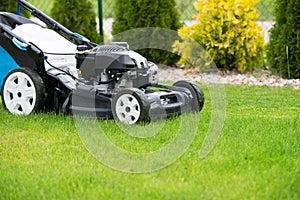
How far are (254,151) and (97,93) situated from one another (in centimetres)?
160

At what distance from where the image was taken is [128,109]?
16.6ft

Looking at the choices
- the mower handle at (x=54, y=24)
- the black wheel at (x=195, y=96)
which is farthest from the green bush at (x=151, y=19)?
the black wheel at (x=195, y=96)

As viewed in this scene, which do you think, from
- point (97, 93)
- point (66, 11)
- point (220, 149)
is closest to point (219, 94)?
point (97, 93)

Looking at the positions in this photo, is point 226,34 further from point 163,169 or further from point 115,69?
point 163,169

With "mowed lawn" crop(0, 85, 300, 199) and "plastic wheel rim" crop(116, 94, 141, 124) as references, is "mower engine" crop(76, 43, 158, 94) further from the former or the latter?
"mowed lawn" crop(0, 85, 300, 199)

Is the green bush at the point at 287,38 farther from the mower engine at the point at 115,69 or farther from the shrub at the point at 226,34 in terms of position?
the mower engine at the point at 115,69

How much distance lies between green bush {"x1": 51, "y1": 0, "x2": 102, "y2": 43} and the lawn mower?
3480 mm

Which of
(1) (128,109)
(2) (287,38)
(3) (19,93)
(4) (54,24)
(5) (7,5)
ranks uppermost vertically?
(5) (7,5)

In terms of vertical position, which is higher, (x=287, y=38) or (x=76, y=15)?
(x=76, y=15)

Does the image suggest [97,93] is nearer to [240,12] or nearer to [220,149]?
[220,149]

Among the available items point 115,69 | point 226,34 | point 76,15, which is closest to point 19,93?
point 115,69

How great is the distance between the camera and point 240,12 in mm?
8375

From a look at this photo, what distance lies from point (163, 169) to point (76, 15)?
5973 mm

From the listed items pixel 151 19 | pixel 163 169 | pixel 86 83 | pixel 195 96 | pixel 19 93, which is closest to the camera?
pixel 163 169
